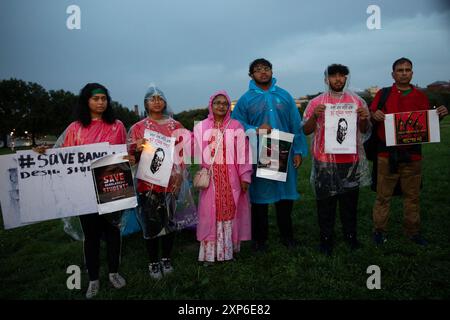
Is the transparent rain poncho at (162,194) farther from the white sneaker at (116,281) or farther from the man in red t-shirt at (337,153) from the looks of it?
the man in red t-shirt at (337,153)

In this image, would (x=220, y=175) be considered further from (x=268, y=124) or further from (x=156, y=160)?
(x=268, y=124)

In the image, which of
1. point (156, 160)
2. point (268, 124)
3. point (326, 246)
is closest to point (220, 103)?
point (268, 124)

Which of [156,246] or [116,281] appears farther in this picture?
[156,246]

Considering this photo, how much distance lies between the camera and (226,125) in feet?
13.5

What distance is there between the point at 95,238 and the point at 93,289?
59 centimetres

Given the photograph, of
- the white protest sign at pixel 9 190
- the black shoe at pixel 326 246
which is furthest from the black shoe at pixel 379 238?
the white protest sign at pixel 9 190

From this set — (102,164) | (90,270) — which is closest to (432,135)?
(102,164)

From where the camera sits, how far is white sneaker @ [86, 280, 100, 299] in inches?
139

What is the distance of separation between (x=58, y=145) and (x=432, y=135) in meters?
4.72

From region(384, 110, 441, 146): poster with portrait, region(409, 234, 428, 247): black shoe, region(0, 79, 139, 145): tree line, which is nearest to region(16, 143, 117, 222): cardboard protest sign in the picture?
region(384, 110, 441, 146): poster with portrait

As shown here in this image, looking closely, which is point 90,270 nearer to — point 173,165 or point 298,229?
point 173,165

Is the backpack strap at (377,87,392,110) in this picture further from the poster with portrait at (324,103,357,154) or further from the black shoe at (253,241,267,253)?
the black shoe at (253,241,267,253)

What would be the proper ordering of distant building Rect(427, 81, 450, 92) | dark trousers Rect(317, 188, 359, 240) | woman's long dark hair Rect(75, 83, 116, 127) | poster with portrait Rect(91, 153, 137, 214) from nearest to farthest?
poster with portrait Rect(91, 153, 137, 214) < woman's long dark hair Rect(75, 83, 116, 127) < dark trousers Rect(317, 188, 359, 240) < distant building Rect(427, 81, 450, 92)

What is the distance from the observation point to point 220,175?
408 cm
